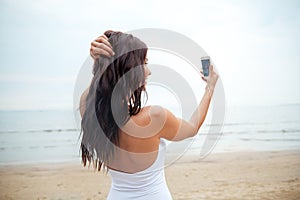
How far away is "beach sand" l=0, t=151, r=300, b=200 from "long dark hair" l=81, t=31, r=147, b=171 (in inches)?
116

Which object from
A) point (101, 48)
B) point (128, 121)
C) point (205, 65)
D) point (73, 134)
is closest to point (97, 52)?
point (101, 48)

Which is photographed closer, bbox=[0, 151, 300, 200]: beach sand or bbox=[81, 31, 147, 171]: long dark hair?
bbox=[81, 31, 147, 171]: long dark hair

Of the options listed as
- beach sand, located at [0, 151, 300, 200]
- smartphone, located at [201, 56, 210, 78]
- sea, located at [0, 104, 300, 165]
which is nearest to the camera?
smartphone, located at [201, 56, 210, 78]

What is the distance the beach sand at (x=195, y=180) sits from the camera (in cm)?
391

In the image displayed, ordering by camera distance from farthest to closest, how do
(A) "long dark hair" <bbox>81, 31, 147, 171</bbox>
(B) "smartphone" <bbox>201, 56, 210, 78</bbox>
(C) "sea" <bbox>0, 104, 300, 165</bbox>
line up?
(C) "sea" <bbox>0, 104, 300, 165</bbox> → (B) "smartphone" <bbox>201, 56, 210, 78</bbox> → (A) "long dark hair" <bbox>81, 31, 147, 171</bbox>

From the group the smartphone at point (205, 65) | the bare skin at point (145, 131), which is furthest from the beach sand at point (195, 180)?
the bare skin at point (145, 131)

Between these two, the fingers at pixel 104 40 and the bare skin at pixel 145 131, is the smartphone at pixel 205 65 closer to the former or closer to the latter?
the bare skin at pixel 145 131

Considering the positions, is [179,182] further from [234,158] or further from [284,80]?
[284,80]

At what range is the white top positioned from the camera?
3.08 feet

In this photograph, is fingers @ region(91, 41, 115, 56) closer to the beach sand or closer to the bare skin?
the bare skin

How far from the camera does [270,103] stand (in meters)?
7.46

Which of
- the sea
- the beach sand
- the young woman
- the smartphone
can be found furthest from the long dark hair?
the sea

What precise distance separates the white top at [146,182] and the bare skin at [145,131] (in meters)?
0.01

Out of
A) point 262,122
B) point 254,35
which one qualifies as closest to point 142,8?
point 254,35
